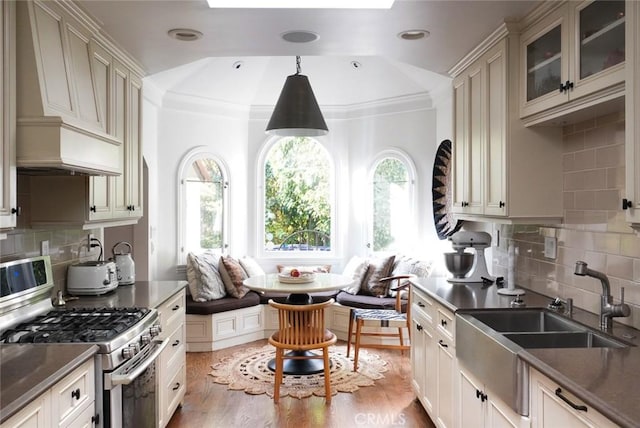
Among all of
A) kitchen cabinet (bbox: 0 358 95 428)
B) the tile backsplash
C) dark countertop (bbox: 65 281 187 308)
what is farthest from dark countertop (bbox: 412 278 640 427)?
dark countertop (bbox: 65 281 187 308)

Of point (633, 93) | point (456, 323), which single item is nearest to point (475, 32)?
point (633, 93)

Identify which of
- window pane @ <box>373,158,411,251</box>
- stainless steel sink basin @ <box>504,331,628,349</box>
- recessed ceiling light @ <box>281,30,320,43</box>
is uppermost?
recessed ceiling light @ <box>281,30,320,43</box>

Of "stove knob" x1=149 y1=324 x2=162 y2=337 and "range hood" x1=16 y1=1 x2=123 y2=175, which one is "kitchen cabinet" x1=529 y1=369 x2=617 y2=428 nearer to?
"stove knob" x1=149 y1=324 x2=162 y2=337

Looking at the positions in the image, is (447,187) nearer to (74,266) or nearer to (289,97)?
(289,97)

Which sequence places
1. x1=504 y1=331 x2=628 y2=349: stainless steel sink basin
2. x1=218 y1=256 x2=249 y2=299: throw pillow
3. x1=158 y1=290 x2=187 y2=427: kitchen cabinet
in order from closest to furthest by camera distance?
x1=504 y1=331 x2=628 y2=349: stainless steel sink basin
x1=158 y1=290 x2=187 y2=427: kitchen cabinet
x1=218 y1=256 x2=249 y2=299: throw pillow

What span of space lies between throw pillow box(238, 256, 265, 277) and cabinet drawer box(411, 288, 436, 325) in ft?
8.09

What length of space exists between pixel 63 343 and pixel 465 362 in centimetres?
185

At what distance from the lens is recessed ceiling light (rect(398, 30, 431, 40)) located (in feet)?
9.85

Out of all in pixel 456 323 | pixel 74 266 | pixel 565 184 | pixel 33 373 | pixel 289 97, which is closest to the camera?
pixel 33 373

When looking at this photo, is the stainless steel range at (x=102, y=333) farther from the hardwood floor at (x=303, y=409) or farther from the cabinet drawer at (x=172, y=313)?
the hardwood floor at (x=303, y=409)

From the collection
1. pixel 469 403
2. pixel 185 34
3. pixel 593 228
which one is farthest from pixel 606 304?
pixel 185 34

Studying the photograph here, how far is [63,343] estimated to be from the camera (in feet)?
7.00

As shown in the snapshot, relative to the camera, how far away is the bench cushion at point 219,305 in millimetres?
5086

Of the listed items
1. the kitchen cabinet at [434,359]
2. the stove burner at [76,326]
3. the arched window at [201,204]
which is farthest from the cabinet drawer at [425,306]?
the arched window at [201,204]
